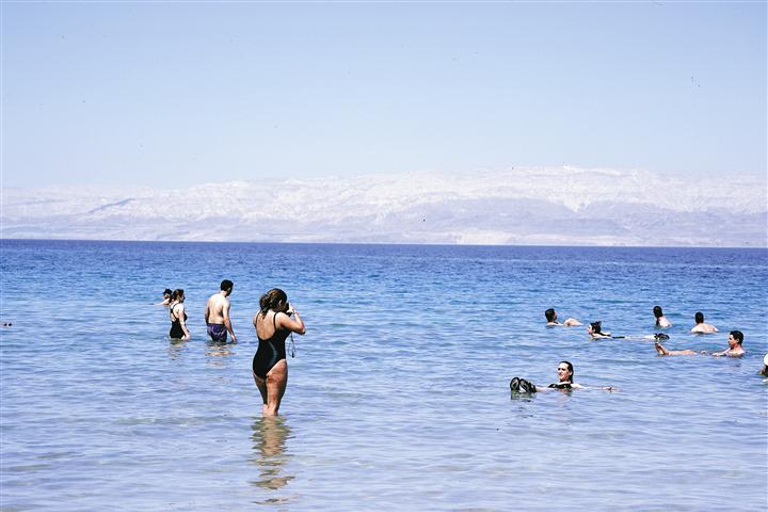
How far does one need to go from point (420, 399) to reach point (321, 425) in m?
2.85

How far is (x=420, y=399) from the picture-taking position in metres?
16.2

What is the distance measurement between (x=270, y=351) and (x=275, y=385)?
0.66m

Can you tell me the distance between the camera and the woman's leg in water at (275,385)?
13.2 metres

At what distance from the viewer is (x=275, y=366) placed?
13.2 metres

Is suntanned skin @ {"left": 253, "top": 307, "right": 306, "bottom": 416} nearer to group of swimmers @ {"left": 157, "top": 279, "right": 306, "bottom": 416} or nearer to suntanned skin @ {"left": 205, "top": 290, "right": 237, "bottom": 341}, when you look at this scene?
group of swimmers @ {"left": 157, "top": 279, "right": 306, "bottom": 416}

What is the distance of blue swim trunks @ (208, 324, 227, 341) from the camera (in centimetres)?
2402

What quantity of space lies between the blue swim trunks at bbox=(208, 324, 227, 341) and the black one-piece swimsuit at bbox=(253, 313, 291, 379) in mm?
10836

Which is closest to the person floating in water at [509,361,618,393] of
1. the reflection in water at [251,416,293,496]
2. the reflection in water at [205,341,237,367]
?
the reflection in water at [251,416,293,496]

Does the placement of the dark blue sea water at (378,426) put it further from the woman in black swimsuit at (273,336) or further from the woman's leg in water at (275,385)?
the woman in black swimsuit at (273,336)

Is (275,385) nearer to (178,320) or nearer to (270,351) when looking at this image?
(270,351)

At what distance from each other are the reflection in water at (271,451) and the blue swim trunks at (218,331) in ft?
33.0

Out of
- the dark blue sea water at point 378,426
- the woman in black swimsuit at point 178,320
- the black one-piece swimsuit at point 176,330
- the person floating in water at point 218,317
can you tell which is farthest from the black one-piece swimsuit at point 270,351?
the black one-piece swimsuit at point 176,330

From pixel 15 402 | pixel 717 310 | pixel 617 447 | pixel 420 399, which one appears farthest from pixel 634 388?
pixel 717 310

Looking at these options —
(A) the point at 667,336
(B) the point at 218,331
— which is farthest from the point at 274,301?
(A) the point at 667,336
